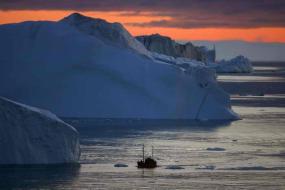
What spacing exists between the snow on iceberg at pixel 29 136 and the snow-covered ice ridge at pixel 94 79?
43.2 feet

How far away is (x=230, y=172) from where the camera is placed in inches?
866

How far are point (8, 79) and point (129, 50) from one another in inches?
204

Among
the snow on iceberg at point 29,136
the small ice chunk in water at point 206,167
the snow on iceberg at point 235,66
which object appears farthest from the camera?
the snow on iceberg at point 235,66

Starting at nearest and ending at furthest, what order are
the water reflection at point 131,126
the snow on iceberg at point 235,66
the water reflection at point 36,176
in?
the water reflection at point 36,176 < the water reflection at point 131,126 < the snow on iceberg at point 235,66

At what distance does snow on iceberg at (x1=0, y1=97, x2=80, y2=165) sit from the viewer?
21.6 m

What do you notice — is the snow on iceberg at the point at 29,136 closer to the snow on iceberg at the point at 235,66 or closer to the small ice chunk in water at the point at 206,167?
the small ice chunk in water at the point at 206,167

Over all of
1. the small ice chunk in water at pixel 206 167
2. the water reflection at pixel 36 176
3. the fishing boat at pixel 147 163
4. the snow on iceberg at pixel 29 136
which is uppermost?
the snow on iceberg at pixel 29 136

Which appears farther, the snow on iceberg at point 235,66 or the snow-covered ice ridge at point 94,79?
the snow on iceberg at point 235,66

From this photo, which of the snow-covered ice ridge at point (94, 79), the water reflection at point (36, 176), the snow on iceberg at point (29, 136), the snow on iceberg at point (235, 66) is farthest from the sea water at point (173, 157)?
the snow on iceberg at point (235, 66)

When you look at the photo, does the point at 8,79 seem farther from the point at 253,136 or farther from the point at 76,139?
the point at 76,139

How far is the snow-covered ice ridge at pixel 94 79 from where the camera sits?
1391 inches

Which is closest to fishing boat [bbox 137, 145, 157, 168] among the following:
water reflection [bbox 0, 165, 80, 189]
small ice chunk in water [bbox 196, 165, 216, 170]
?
small ice chunk in water [bbox 196, 165, 216, 170]

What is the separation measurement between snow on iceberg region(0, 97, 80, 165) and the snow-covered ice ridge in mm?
13181

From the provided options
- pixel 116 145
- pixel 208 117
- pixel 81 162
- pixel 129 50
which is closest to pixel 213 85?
pixel 208 117
